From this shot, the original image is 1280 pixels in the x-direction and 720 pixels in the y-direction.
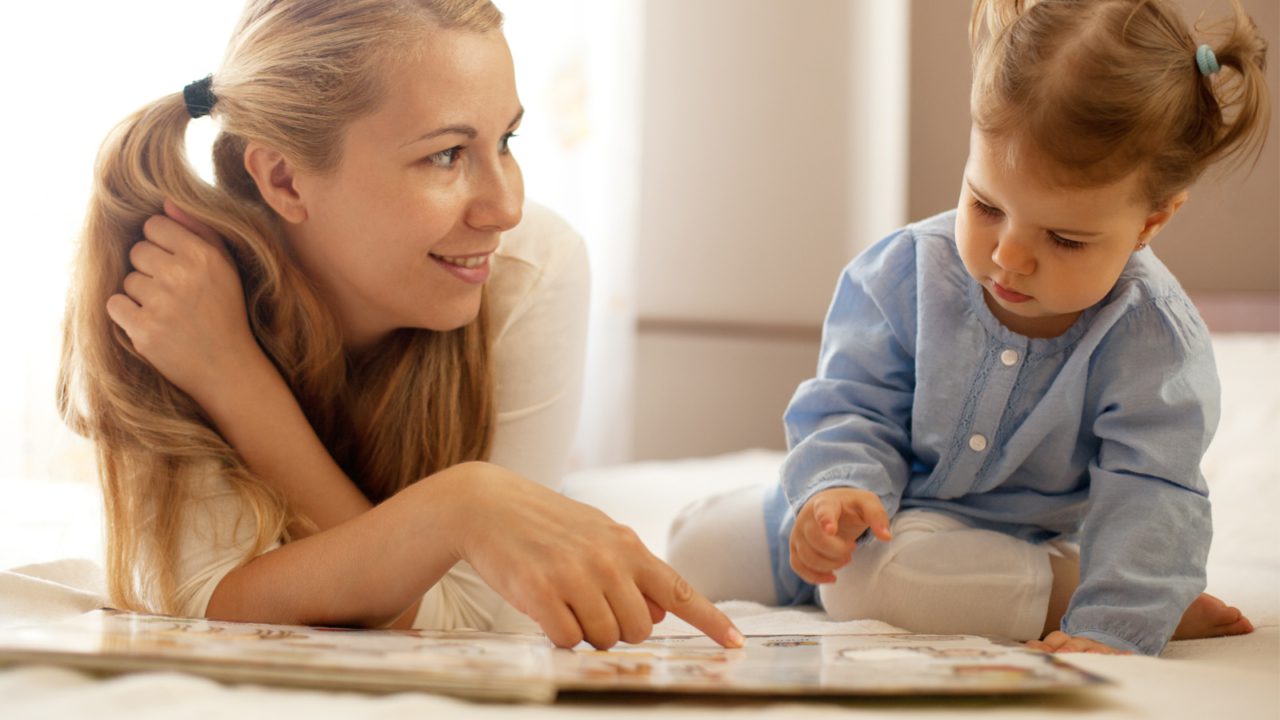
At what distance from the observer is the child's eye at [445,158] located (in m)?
1.13

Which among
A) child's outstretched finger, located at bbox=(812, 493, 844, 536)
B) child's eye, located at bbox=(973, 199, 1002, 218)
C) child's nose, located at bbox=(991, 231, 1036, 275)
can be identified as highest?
child's eye, located at bbox=(973, 199, 1002, 218)

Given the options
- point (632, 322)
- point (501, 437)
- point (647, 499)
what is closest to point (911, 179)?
point (632, 322)

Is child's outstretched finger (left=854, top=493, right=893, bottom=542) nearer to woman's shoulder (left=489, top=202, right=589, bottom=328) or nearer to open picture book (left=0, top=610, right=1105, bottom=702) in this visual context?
open picture book (left=0, top=610, right=1105, bottom=702)

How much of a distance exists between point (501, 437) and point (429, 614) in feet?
0.70

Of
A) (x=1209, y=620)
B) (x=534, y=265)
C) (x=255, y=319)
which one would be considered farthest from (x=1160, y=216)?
(x=255, y=319)

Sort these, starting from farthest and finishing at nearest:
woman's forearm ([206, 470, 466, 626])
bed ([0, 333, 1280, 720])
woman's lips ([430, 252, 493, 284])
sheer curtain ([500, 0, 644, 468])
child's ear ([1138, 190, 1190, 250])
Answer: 1. sheer curtain ([500, 0, 644, 468])
2. woman's lips ([430, 252, 493, 284])
3. child's ear ([1138, 190, 1190, 250])
4. woman's forearm ([206, 470, 466, 626])
5. bed ([0, 333, 1280, 720])

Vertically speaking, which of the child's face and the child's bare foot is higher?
the child's face

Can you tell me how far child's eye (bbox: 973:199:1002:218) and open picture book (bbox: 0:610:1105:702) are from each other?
0.39m

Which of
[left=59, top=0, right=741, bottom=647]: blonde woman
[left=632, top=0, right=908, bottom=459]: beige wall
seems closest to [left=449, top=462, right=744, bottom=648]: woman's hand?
[left=59, top=0, right=741, bottom=647]: blonde woman

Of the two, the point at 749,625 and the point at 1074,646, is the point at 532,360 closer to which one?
the point at 749,625

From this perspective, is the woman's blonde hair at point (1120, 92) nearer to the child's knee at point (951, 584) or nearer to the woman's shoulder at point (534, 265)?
the child's knee at point (951, 584)

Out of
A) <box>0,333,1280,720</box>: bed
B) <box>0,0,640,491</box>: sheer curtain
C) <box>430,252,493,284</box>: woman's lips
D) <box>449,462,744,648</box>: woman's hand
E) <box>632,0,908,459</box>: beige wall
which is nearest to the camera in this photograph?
<box>0,333,1280,720</box>: bed

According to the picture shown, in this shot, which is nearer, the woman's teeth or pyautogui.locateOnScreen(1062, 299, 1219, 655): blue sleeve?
pyautogui.locateOnScreen(1062, 299, 1219, 655): blue sleeve

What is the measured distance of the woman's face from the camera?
3.63 ft
